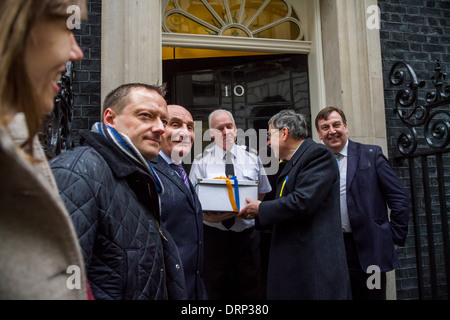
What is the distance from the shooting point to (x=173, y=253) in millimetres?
1839

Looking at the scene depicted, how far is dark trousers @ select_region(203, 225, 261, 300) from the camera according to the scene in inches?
142

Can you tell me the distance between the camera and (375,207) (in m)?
3.44

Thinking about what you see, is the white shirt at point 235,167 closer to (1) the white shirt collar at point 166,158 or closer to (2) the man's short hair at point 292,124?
(2) the man's short hair at point 292,124

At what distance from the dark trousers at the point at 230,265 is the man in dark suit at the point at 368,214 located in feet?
3.03

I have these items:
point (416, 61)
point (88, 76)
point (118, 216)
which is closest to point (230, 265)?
point (118, 216)

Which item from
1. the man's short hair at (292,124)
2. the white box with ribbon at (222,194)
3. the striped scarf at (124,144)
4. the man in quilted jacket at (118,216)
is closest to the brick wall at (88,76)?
the white box with ribbon at (222,194)

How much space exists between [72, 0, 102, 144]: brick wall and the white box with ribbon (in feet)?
6.47

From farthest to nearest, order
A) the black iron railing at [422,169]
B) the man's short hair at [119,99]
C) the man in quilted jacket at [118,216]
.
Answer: the black iron railing at [422,169], the man's short hair at [119,99], the man in quilted jacket at [118,216]

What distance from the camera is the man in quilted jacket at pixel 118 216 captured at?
1412mm

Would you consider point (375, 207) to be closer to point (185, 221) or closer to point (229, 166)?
point (229, 166)

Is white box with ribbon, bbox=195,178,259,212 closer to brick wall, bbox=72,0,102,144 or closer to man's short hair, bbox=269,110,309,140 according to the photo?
man's short hair, bbox=269,110,309,140

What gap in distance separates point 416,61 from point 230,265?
380 cm

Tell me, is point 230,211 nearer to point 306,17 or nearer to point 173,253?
point 173,253
